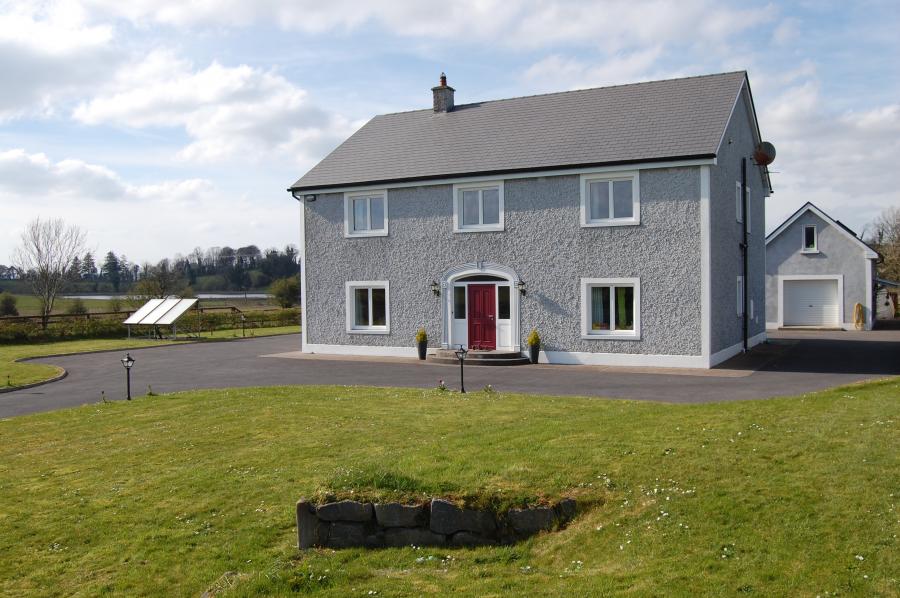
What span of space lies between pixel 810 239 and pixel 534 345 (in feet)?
69.6

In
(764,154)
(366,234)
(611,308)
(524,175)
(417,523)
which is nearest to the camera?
(417,523)

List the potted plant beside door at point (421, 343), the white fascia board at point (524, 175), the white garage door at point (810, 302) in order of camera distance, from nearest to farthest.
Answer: the white fascia board at point (524, 175)
the potted plant beside door at point (421, 343)
the white garage door at point (810, 302)

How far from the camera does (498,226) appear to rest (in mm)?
23219

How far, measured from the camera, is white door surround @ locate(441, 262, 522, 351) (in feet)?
75.6

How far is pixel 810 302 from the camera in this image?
37344 millimetres

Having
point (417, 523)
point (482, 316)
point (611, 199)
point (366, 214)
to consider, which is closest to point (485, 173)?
point (611, 199)

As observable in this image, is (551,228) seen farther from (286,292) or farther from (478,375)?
(286,292)

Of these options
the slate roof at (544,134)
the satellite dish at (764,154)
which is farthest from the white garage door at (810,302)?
the slate roof at (544,134)

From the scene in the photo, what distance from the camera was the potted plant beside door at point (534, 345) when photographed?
877 inches

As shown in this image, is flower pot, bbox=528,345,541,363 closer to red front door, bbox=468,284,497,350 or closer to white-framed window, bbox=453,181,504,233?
red front door, bbox=468,284,497,350

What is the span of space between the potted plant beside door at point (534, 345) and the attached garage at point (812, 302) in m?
20.4

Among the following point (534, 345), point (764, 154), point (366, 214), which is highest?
point (764, 154)

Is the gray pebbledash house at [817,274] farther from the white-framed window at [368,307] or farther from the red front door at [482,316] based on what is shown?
the white-framed window at [368,307]

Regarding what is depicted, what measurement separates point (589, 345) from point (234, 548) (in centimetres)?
1554
